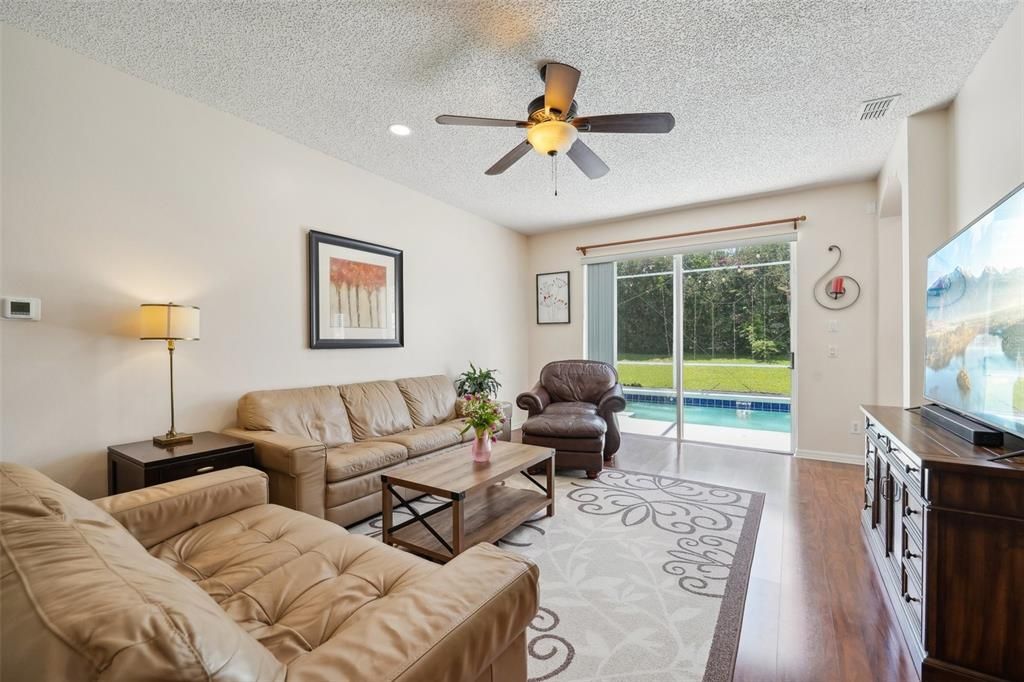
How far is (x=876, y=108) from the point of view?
8.99ft

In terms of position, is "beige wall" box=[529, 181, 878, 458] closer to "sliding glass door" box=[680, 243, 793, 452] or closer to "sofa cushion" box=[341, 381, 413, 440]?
"sliding glass door" box=[680, 243, 793, 452]

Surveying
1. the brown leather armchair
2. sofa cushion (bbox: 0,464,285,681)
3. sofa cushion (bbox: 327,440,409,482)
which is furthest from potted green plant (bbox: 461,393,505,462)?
sofa cushion (bbox: 0,464,285,681)

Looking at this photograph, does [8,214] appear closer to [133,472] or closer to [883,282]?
[133,472]

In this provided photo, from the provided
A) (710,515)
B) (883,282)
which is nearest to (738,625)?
(710,515)

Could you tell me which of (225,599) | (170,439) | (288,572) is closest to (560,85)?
(288,572)

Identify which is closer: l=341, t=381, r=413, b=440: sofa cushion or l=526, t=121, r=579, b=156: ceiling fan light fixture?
l=526, t=121, r=579, b=156: ceiling fan light fixture

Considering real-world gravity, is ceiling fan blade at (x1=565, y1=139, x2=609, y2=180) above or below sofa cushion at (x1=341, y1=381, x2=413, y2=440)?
above

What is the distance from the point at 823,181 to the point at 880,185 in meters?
0.42

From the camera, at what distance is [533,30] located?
81.2 inches

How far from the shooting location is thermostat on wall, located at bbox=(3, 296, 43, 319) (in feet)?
6.73

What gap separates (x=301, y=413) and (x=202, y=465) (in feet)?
2.64

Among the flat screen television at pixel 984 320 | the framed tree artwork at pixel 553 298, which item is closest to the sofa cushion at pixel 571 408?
the framed tree artwork at pixel 553 298

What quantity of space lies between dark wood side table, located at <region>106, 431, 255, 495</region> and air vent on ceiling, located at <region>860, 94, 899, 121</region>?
13.9 ft

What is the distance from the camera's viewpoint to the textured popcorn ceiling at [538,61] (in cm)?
198
